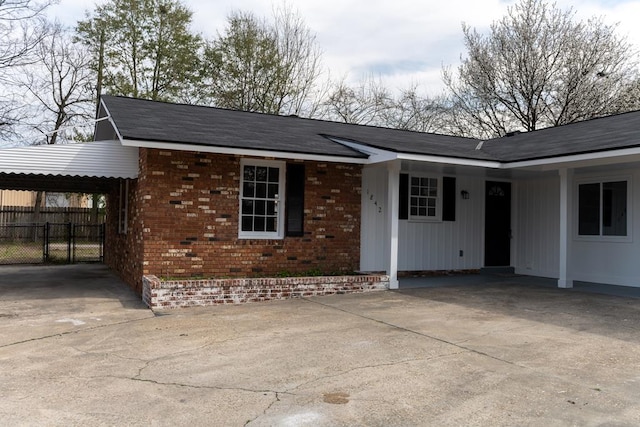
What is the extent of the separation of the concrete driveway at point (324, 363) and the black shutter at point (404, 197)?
3.18m

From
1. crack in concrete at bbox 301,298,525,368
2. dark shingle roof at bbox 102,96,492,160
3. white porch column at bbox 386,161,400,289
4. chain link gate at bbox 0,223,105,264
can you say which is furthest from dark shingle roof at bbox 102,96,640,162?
chain link gate at bbox 0,223,105,264

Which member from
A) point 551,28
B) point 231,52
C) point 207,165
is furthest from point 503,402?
point 231,52

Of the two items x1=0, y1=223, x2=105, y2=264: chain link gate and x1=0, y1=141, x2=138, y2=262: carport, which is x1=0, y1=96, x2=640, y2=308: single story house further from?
x1=0, y1=223, x2=105, y2=264: chain link gate

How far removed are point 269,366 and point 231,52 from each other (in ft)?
80.1

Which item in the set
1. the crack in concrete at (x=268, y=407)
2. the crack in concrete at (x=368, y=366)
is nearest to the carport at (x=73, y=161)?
the crack in concrete at (x=368, y=366)

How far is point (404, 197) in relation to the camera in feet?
37.8

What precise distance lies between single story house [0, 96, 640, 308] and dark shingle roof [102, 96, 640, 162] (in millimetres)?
52

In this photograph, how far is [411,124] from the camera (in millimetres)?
28500

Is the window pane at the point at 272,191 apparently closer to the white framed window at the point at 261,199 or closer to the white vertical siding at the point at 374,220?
the white framed window at the point at 261,199

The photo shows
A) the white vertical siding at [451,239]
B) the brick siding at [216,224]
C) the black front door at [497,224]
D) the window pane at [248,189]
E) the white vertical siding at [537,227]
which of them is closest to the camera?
the brick siding at [216,224]

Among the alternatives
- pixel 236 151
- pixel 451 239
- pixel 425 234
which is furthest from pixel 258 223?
pixel 451 239

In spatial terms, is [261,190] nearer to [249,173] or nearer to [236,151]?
[249,173]

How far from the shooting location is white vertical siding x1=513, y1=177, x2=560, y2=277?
11883mm

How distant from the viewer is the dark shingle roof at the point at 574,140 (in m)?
8.81
